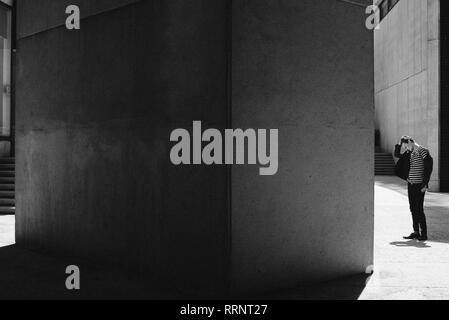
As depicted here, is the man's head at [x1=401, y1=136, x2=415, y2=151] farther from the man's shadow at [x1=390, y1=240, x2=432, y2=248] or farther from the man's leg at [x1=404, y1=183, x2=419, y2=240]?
the man's shadow at [x1=390, y1=240, x2=432, y2=248]

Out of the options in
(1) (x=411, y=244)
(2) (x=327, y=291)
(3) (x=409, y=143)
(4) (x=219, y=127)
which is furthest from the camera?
(3) (x=409, y=143)

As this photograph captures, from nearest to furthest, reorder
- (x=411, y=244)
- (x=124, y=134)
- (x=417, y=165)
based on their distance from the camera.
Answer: (x=124, y=134) < (x=411, y=244) < (x=417, y=165)

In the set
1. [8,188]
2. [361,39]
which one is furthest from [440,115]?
[8,188]

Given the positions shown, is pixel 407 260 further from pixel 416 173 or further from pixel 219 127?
pixel 219 127

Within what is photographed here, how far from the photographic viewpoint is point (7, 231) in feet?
32.9

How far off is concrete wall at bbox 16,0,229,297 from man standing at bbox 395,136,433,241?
4742 mm

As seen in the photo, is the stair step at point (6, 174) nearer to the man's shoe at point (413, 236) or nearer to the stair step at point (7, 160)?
the stair step at point (7, 160)

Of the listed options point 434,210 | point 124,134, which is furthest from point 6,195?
point 434,210

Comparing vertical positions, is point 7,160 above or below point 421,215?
above

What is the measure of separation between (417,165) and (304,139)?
3895mm

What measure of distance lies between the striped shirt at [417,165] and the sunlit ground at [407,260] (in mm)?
1114

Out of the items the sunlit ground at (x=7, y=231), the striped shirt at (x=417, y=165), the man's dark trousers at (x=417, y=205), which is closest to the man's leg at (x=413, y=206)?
the man's dark trousers at (x=417, y=205)

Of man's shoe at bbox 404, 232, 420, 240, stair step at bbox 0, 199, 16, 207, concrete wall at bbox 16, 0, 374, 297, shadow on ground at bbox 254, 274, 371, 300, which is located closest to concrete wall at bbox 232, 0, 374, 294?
concrete wall at bbox 16, 0, 374, 297

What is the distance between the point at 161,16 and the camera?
5.89 metres
